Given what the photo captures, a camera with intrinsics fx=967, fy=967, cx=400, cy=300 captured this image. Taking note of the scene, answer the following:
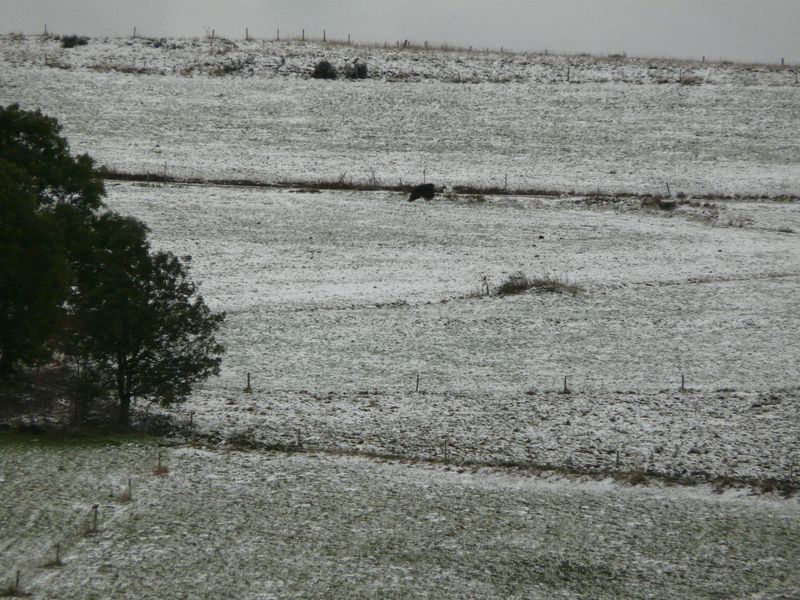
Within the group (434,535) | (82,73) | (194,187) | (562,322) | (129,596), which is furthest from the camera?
(82,73)

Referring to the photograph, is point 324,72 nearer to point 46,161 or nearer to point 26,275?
point 46,161

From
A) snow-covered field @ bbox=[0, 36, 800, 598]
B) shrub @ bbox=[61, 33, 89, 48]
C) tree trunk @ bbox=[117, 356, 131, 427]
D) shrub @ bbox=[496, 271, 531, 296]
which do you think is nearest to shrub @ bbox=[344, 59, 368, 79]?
snow-covered field @ bbox=[0, 36, 800, 598]

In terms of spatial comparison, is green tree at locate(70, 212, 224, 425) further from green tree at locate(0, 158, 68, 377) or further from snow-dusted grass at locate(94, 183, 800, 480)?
snow-dusted grass at locate(94, 183, 800, 480)

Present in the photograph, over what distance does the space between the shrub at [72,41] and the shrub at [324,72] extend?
2085cm

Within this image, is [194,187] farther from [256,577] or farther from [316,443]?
[256,577]

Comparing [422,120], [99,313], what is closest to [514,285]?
[99,313]

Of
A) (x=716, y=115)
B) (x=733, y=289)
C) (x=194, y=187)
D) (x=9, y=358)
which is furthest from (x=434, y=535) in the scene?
(x=716, y=115)

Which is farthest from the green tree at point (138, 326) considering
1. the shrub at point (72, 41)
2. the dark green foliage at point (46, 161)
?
the shrub at point (72, 41)

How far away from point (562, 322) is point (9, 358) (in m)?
20.7

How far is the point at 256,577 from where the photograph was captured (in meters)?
19.9

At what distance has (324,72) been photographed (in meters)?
79.6

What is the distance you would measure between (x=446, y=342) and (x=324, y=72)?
47896 mm

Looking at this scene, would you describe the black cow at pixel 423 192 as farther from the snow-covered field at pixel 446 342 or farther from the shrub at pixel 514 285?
the shrub at pixel 514 285

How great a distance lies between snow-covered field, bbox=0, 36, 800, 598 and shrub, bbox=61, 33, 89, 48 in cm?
292
